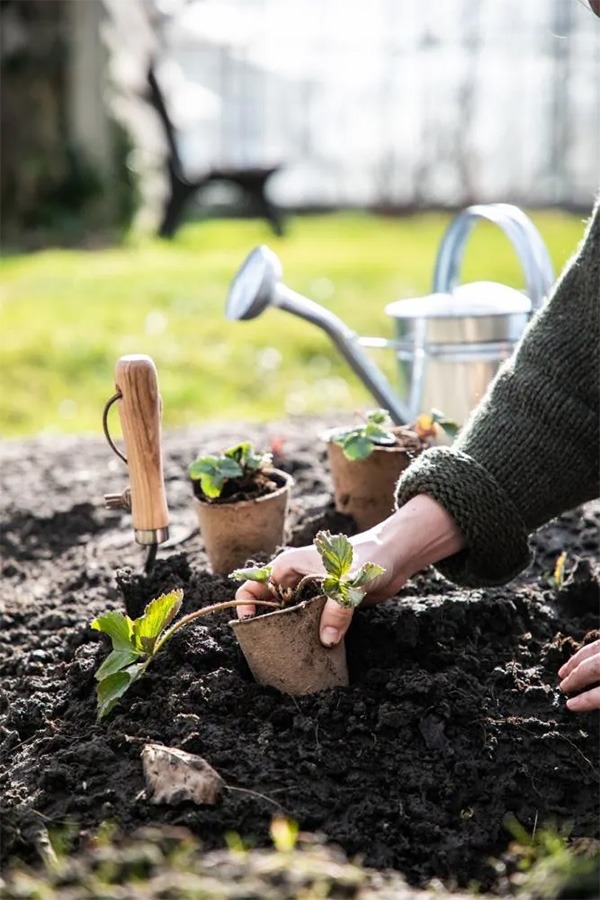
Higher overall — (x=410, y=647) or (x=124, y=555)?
(x=410, y=647)

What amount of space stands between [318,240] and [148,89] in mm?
2114

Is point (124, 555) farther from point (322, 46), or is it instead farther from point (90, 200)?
point (322, 46)

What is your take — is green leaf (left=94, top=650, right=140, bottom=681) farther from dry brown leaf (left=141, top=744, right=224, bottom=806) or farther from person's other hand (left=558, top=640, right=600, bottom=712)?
person's other hand (left=558, top=640, right=600, bottom=712)

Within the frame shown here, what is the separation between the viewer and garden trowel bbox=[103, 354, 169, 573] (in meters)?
2.10

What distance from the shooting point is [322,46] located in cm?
1441

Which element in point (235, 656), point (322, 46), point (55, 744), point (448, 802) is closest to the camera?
point (448, 802)

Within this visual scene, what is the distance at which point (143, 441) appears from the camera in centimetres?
215

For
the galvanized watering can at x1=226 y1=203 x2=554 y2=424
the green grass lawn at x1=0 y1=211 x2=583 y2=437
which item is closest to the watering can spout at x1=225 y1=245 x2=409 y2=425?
the galvanized watering can at x1=226 y1=203 x2=554 y2=424

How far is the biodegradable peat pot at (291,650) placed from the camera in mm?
1855

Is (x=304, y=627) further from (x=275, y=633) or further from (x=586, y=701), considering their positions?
(x=586, y=701)

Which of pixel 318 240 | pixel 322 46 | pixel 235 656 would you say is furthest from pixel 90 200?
pixel 235 656

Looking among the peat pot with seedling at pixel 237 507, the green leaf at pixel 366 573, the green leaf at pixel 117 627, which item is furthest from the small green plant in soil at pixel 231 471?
the green leaf at pixel 366 573

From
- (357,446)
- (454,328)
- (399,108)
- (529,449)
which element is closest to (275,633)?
(529,449)

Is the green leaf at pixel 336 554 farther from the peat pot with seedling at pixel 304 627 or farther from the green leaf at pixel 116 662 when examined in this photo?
the green leaf at pixel 116 662
